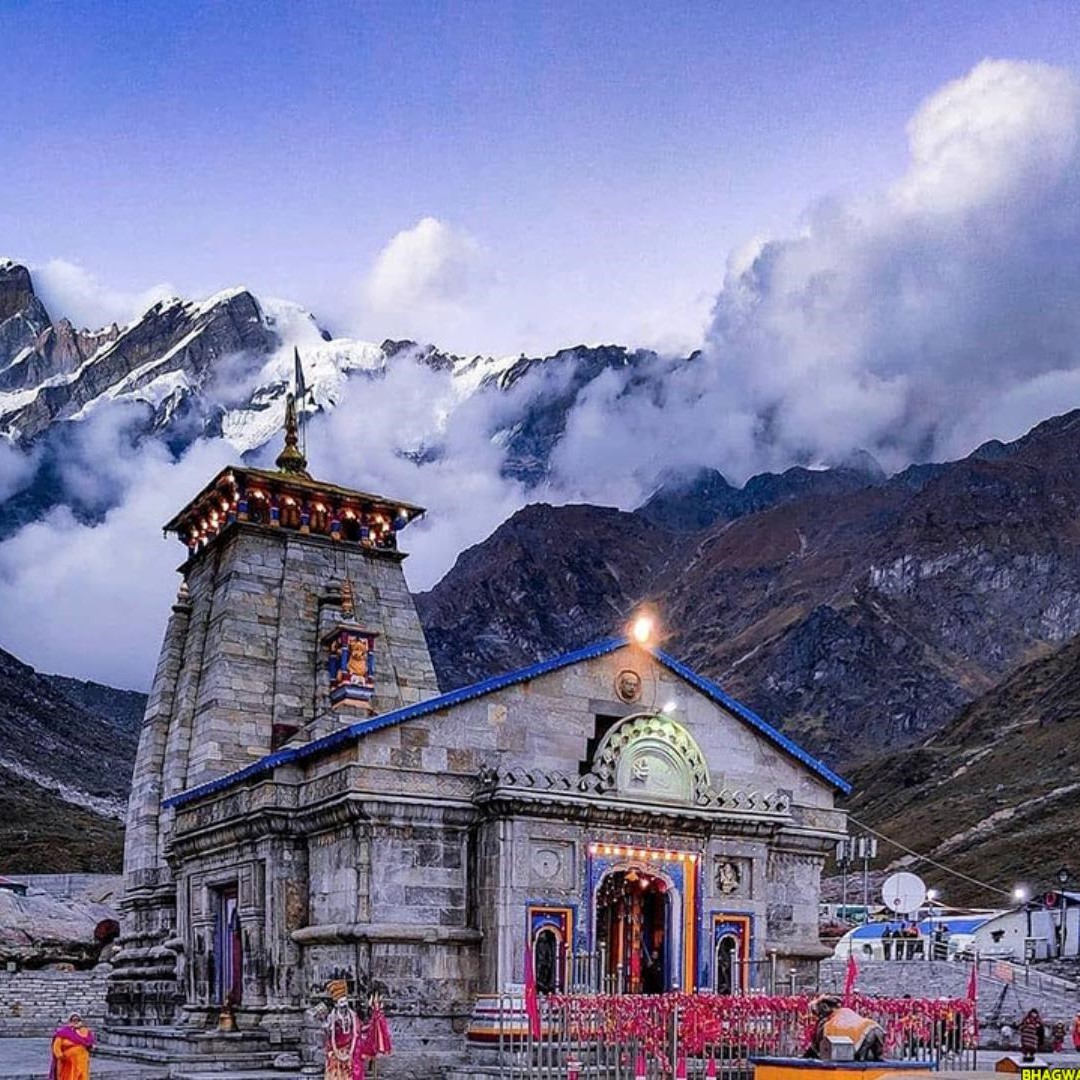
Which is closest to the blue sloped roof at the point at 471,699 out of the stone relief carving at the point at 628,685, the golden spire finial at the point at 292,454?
the stone relief carving at the point at 628,685

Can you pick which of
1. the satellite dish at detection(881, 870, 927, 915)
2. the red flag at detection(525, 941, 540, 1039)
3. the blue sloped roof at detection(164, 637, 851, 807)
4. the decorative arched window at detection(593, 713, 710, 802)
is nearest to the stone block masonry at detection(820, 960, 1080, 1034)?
the satellite dish at detection(881, 870, 927, 915)

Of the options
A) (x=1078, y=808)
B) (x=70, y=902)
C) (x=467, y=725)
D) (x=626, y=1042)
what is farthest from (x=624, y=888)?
(x=1078, y=808)

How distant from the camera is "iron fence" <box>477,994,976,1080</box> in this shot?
18.9m

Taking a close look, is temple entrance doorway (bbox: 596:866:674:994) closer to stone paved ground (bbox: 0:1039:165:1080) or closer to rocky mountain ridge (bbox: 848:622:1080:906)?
stone paved ground (bbox: 0:1039:165:1080)

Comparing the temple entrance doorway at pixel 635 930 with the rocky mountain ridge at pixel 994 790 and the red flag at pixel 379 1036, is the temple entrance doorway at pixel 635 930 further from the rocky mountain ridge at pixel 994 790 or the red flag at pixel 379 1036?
the rocky mountain ridge at pixel 994 790

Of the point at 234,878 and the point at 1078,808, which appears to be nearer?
the point at 234,878

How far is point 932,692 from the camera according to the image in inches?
7096

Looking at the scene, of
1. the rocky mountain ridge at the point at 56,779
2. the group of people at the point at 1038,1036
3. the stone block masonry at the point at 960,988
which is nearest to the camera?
the group of people at the point at 1038,1036

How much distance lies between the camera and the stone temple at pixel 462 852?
74.8 ft

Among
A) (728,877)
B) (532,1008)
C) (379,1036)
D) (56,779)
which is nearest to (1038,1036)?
(728,877)

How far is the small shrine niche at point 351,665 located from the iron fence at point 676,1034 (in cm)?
828

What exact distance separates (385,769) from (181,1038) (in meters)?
6.80

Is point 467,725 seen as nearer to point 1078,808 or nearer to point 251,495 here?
point 251,495

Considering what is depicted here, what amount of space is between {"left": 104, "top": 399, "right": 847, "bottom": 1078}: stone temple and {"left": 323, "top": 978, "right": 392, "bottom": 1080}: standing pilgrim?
3344 mm
